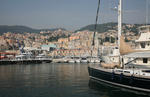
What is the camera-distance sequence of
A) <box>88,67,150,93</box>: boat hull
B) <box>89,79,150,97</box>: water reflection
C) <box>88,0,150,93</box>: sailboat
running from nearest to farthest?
<box>88,67,150,93</box>: boat hull → <box>88,0,150,93</box>: sailboat → <box>89,79,150,97</box>: water reflection

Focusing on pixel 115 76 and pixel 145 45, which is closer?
pixel 115 76

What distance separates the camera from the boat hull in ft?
63.9

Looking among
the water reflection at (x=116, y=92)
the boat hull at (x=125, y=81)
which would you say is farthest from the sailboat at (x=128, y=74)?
the water reflection at (x=116, y=92)

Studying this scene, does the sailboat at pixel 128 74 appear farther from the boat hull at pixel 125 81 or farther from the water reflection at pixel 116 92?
the water reflection at pixel 116 92

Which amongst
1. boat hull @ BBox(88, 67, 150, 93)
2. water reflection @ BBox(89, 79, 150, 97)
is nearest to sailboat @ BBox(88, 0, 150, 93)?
boat hull @ BBox(88, 67, 150, 93)

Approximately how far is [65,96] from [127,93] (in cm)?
625

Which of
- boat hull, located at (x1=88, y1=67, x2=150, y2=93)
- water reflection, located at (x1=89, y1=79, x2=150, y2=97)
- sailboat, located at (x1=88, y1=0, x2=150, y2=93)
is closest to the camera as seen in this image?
boat hull, located at (x1=88, y1=67, x2=150, y2=93)

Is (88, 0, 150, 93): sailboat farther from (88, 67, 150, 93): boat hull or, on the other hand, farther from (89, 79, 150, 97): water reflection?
(89, 79, 150, 97): water reflection

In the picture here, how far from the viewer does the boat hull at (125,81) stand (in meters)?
19.5

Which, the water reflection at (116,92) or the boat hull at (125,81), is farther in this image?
the water reflection at (116,92)

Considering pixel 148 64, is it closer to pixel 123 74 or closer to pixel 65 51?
pixel 123 74

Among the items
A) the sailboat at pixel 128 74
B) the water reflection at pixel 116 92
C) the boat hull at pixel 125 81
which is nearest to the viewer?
the boat hull at pixel 125 81

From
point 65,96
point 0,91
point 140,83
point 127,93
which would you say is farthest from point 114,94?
point 0,91

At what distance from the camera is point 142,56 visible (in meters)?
22.3
